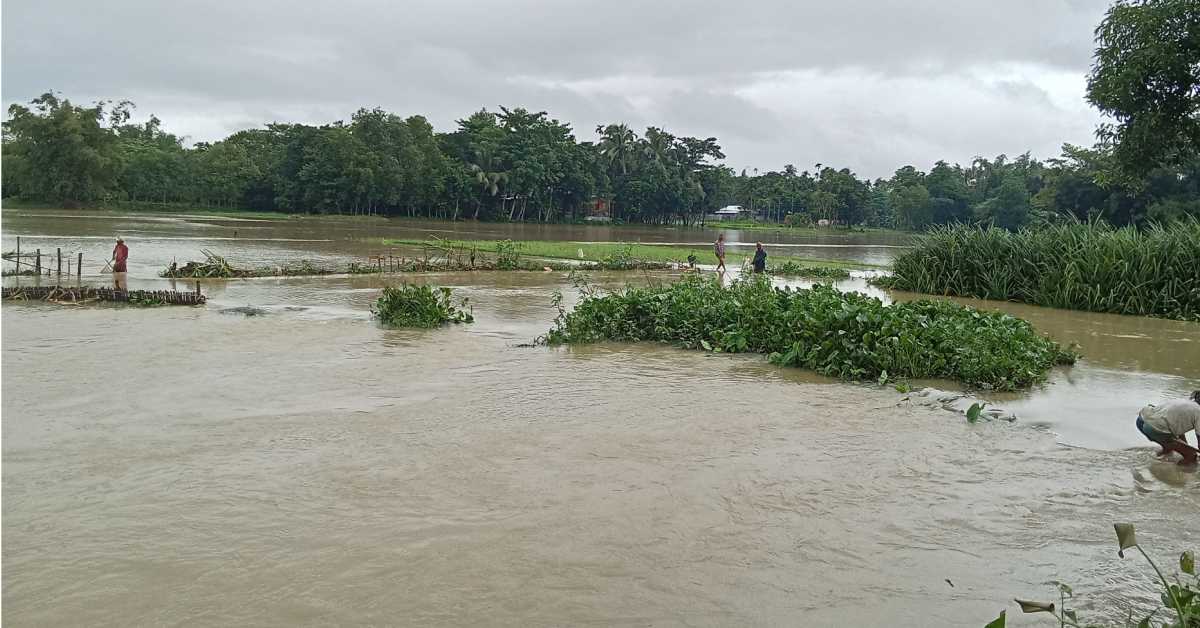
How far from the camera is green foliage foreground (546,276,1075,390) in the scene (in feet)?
38.5

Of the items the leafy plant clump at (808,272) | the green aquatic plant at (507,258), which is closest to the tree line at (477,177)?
the leafy plant clump at (808,272)

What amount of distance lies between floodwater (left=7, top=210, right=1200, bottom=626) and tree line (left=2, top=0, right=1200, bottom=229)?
141 feet

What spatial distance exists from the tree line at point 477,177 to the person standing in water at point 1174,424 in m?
42.6

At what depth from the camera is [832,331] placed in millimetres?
12461

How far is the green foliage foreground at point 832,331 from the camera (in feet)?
38.5

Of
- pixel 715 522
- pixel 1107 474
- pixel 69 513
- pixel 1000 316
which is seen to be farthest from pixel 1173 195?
pixel 69 513

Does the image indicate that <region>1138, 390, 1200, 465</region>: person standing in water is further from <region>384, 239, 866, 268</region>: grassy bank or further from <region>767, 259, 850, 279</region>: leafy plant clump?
<region>384, 239, 866, 268</region>: grassy bank

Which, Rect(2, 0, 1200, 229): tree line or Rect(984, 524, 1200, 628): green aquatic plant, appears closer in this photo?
Rect(984, 524, 1200, 628): green aquatic plant

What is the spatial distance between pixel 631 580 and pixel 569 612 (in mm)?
564

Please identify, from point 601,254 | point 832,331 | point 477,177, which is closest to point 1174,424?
point 832,331

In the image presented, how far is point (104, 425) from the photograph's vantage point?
8.80 metres

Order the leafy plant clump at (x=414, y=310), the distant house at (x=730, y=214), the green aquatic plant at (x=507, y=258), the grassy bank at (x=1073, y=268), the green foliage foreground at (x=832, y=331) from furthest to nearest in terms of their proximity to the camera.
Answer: the distant house at (x=730, y=214) → the green aquatic plant at (x=507, y=258) → the grassy bank at (x=1073, y=268) → the leafy plant clump at (x=414, y=310) → the green foliage foreground at (x=832, y=331)

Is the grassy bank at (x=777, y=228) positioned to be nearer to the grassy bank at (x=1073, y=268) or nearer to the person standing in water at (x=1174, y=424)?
the grassy bank at (x=1073, y=268)

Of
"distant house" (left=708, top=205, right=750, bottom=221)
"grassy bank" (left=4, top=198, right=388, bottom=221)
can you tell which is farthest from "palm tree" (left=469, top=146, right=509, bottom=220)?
"distant house" (left=708, top=205, right=750, bottom=221)
